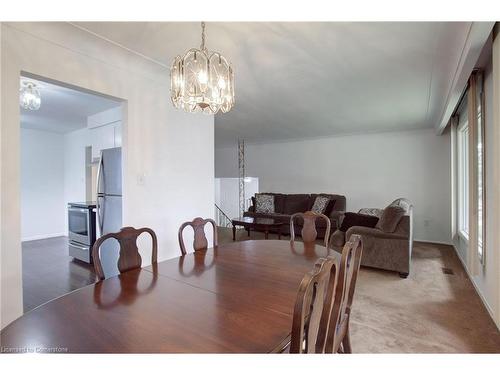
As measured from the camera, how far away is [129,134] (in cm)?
260

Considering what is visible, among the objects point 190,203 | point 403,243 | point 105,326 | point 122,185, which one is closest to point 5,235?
point 122,185

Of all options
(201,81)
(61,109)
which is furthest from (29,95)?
(201,81)

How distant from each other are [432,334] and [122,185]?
3151mm

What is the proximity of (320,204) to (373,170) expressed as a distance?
1526 millimetres

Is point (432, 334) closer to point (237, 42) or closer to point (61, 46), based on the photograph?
point (237, 42)

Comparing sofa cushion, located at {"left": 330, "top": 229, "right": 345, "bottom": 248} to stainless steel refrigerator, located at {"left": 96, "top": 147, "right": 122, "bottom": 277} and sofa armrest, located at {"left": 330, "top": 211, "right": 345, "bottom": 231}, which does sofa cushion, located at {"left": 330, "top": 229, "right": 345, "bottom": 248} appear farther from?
stainless steel refrigerator, located at {"left": 96, "top": 147, "right": 122, "bottom": 277}

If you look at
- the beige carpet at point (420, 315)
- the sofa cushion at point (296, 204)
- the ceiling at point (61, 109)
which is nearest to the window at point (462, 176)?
the beige carpet at point (420, 315)

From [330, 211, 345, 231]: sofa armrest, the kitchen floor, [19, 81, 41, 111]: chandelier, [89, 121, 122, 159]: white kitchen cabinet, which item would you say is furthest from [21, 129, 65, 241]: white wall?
[330, 211, 345, 231]: sofa armrest

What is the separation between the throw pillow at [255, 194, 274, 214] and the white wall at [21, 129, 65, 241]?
476 centimetres

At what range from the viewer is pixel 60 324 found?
3.07 feet

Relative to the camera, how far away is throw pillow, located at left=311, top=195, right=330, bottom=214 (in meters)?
5.63

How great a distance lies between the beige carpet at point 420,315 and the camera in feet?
6.28

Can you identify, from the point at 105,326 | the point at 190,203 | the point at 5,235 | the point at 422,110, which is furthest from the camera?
the point at 422,110

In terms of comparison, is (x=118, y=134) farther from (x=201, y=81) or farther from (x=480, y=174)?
(x=480, y=174)
